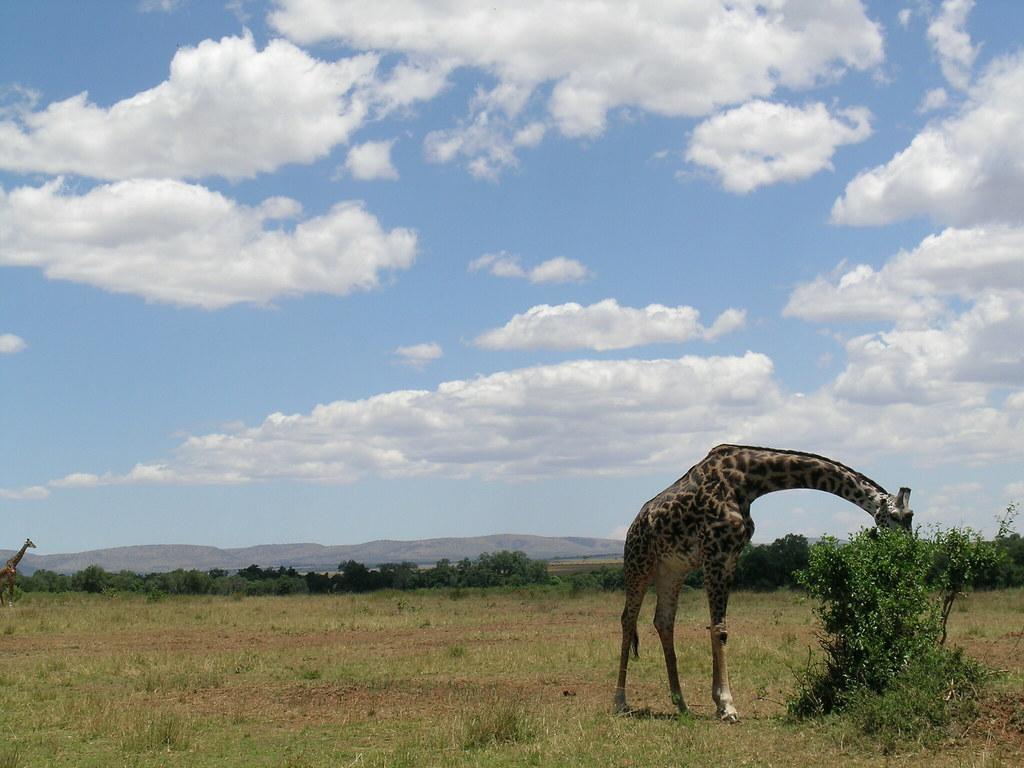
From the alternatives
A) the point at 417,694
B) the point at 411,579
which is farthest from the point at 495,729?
the point at 411,579

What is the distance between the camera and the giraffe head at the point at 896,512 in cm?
1215

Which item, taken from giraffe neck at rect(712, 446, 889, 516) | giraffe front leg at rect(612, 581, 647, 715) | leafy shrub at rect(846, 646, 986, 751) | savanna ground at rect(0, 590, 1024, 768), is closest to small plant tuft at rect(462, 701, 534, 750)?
savanna ground at rect(0, 590, 1024, 768)

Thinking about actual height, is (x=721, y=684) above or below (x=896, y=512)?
below

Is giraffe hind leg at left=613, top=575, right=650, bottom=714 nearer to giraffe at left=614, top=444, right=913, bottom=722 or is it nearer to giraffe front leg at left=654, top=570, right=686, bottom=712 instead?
giraffe at left=614, top=444, right=913, bottom=722

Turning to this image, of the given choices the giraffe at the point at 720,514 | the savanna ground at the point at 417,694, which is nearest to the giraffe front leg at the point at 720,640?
the giraffe at the point at 720,514

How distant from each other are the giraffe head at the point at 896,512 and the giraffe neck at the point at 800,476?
78 millimetres

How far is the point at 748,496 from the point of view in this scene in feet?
42.8

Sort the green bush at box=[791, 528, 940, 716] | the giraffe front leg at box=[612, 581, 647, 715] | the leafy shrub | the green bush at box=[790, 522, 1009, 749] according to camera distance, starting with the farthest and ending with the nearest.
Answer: the giraffe front leg at box=[612, 581, 647, 715] < the green bush at box=[791, 528, 940, 716] < the green bush at box=[790, 522, 1009, 749] < the leafy shrub

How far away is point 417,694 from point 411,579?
51.6 meters

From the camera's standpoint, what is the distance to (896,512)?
1218 cm

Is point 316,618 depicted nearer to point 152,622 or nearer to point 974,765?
point 152,622

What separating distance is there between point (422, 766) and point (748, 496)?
5.26 metres

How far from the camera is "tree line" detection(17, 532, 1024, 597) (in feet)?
149

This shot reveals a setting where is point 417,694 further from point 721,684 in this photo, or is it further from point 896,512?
point 896,512
